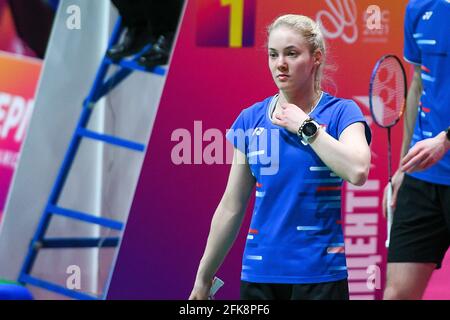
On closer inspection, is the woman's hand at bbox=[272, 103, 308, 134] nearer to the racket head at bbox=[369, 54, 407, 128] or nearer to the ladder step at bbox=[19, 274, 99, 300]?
the racket head at bbox=[369, 54, 407, 128]

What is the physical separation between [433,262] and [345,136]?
0.95 meters

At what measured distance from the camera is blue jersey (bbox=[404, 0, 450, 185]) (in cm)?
388

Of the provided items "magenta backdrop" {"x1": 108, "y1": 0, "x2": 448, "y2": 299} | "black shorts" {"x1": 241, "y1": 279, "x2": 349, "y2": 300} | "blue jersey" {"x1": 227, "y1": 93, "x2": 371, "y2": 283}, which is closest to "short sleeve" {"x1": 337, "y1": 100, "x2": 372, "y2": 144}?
"blue jersey" {"x1": 227, "y1": 93, "x2": 371, "y2": 283}

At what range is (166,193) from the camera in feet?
14.4

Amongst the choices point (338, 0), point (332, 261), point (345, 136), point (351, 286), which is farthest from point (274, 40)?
point (351, 286)

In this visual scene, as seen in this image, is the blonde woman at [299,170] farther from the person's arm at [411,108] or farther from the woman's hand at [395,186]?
the woman's hand at [395,186]

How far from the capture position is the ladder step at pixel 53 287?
4.48 metres

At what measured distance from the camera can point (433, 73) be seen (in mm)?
3902

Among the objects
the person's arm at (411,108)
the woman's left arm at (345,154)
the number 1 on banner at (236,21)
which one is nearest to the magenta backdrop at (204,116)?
the number 1 on banner at (236,21)

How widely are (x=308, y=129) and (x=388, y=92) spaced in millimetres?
1220

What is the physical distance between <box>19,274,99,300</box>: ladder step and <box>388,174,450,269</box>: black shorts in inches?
54.3

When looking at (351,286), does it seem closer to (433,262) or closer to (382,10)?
(433,262)

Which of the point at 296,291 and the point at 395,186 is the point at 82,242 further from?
the point at 296,291

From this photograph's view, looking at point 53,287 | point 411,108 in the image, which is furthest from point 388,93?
point 53,287
